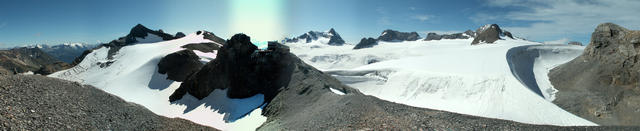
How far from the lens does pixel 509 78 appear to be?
110 feet

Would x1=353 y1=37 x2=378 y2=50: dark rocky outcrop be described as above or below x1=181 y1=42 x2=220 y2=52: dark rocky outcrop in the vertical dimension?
above

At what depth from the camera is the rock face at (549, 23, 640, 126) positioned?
25.9 meters

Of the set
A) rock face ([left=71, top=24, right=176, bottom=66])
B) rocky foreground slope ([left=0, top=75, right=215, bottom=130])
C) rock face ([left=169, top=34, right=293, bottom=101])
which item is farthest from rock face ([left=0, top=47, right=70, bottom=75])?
rock face ([left=169, top=34, right=293, bottom=101])

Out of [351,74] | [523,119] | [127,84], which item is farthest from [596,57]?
[127,84]

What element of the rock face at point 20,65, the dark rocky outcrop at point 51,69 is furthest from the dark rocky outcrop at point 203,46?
the dark rocky outcrop at point 51,69

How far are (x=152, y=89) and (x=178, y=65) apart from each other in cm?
686

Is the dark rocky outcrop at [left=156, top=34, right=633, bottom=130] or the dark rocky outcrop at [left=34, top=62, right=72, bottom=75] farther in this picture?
the dark rocky outcrop at [left=34, top=62, right=72, bottom=75]

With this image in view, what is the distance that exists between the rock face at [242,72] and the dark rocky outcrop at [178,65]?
1075cm

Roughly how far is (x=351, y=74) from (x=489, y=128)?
37758 mm

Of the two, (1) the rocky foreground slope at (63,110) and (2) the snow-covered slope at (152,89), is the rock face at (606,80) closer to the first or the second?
(2) the snow-covered slope at (152,89)

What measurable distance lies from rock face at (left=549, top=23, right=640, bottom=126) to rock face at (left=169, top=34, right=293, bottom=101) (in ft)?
102

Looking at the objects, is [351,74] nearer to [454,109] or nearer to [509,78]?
[454,109]

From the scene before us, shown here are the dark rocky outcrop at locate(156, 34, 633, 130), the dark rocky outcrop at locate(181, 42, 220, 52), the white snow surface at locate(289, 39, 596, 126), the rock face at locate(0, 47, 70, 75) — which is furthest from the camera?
the rock face at locate(0, 47, 70, 75)

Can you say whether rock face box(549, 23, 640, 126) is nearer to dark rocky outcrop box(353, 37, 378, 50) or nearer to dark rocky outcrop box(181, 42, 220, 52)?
dark rocky outcrop box(181, 42, 220, 52)
